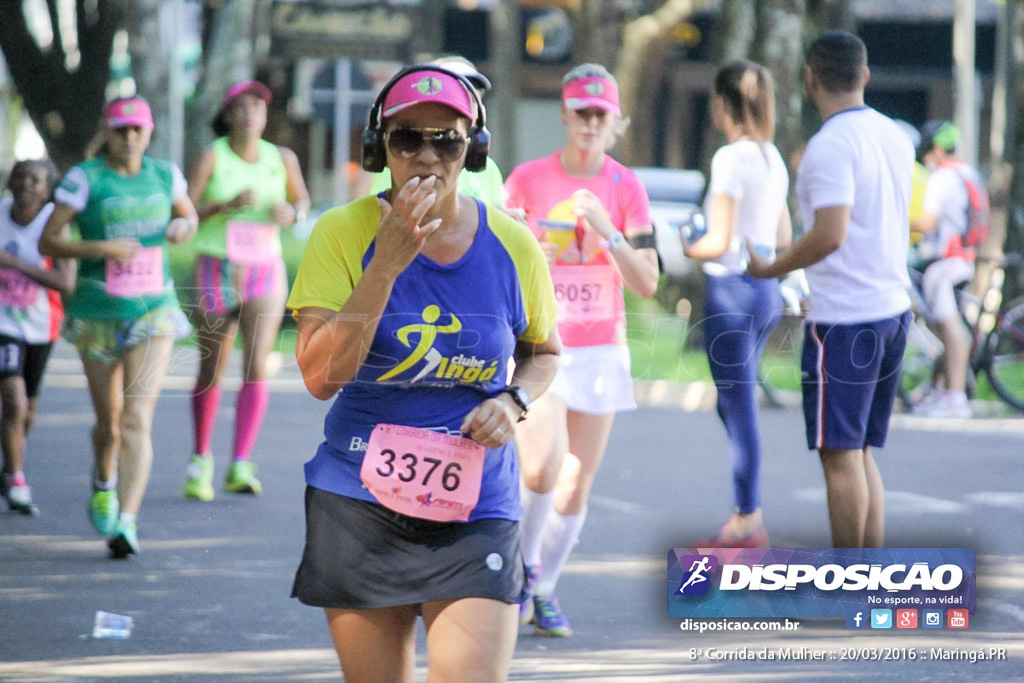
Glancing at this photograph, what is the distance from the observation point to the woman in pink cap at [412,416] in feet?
12.3

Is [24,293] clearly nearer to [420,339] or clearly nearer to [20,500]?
[20,500]

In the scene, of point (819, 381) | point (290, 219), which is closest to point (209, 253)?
point (290, 219)

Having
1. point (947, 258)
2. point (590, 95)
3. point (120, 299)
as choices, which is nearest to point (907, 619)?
point (590, 95)

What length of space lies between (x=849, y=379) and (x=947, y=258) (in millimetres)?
7236

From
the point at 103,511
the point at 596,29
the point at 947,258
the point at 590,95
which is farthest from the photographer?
the point at 596,29

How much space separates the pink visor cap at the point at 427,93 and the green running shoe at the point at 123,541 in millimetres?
4110

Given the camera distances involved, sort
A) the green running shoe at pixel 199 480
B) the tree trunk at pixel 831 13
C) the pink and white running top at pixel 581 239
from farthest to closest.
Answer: the tree trunk at pixel 831 13 < the green running shoe at pixel 199 480 < the pink and white running top at pixel 581 239

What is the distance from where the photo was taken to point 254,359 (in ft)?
29.4

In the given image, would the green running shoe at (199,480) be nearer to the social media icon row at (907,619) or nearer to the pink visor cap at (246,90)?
the pink visor cap at (246,90)

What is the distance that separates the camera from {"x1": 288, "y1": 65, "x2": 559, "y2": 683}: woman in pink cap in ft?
12.3

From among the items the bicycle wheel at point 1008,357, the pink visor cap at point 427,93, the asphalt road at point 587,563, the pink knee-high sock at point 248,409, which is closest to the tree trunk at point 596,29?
the bicycle wheel at point 1008,357

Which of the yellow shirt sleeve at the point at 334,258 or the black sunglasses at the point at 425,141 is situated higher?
the black sunglasses at the point at 425,141

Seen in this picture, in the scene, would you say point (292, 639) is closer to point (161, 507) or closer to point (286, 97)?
point (161, 507)

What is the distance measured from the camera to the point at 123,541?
24.6ft
